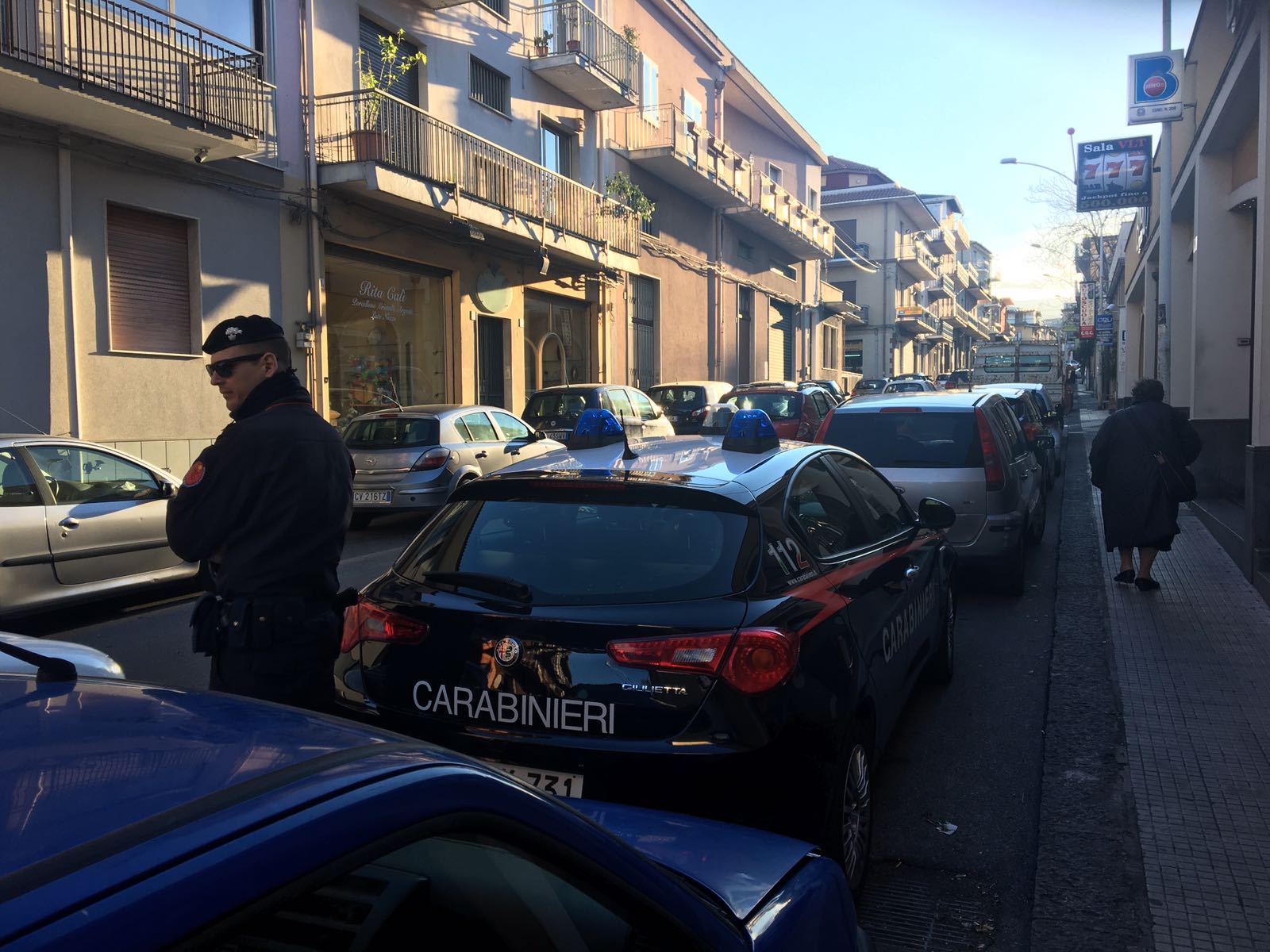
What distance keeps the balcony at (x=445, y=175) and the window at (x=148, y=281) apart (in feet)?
9.22

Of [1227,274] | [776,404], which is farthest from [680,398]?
[1227,274]

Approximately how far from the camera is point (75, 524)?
710cm

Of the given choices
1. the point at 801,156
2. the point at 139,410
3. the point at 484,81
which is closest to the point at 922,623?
the point at 139,410

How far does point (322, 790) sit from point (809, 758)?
83.3 inches

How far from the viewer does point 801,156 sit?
38719 millimetres

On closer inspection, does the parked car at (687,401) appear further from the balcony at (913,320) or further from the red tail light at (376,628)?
the balcony at (913,320)

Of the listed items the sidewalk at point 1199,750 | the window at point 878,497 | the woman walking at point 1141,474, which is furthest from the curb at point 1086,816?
the window at point 878,497

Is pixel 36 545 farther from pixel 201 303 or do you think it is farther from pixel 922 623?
pixel 201 303

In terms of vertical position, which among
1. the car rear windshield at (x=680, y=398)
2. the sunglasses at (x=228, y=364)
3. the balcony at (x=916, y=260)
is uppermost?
the balcony at (x=916, y=260)

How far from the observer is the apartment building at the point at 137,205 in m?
11.1

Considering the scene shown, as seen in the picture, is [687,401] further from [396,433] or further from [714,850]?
[714,850]

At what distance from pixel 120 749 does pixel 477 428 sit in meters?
11.4

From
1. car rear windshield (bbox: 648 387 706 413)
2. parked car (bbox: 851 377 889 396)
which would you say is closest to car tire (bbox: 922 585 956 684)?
car rear windshield (bbox: 648 387 706 413)

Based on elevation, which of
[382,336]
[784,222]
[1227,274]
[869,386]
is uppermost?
[784,222]
